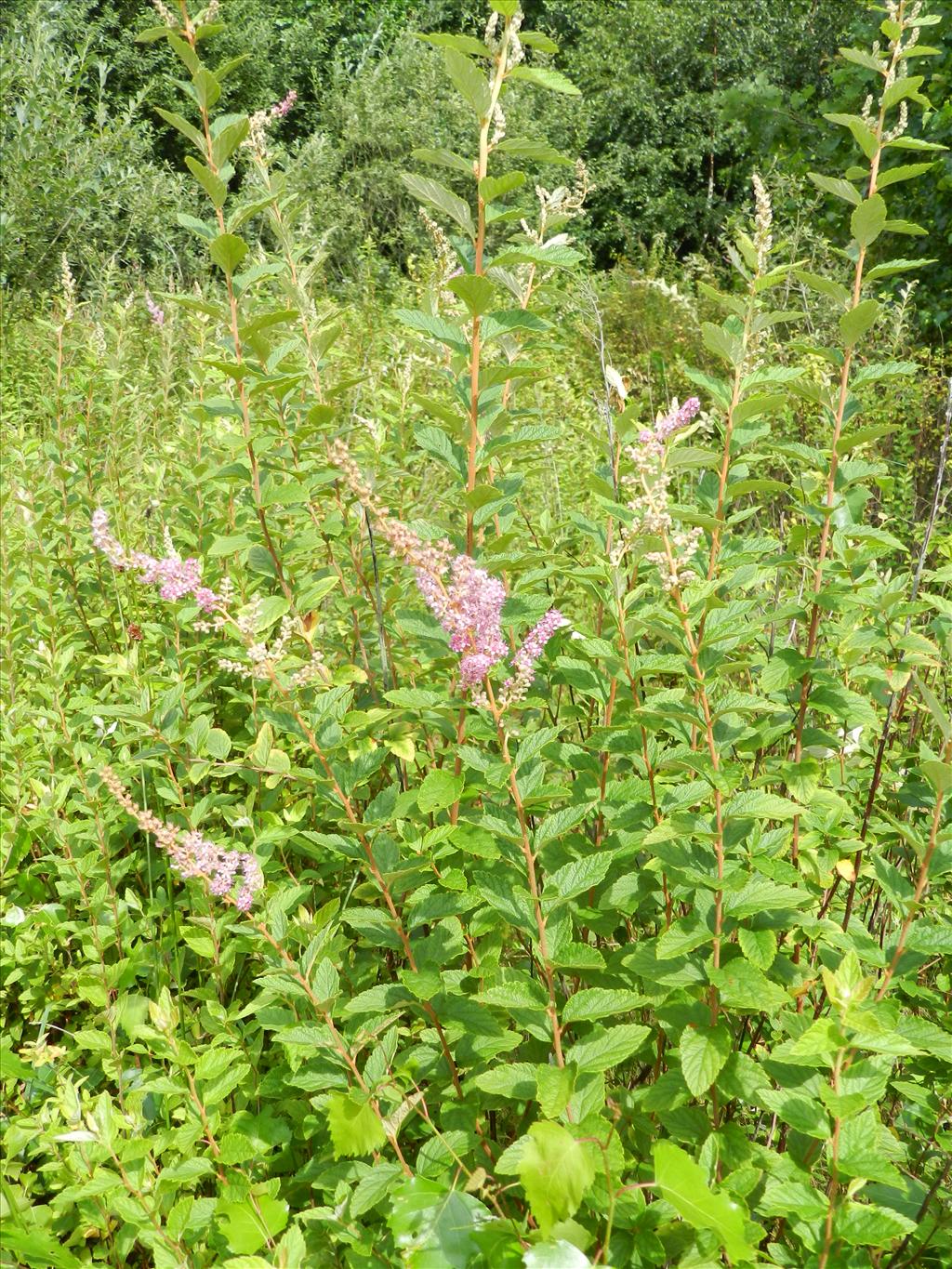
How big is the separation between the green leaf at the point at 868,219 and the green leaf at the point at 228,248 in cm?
97

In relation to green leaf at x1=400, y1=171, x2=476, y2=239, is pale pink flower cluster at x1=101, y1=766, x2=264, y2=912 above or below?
below

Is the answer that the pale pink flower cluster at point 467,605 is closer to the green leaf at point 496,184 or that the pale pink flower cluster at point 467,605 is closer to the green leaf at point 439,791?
the green leaf at point 439,791

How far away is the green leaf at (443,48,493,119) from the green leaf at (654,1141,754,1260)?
4.20 feet

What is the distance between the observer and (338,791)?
1380 mm

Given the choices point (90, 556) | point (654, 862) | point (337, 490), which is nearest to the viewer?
point (654, 862)

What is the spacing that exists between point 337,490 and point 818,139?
6.67 meters

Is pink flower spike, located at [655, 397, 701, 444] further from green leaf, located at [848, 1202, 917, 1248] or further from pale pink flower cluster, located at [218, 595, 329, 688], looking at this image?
green leaf, located at [848, 1202, 917, 1248]

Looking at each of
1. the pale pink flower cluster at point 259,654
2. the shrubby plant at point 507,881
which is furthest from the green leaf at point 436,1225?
the pale pink flower cluster at point 259,654

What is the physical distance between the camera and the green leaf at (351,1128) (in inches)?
39.9

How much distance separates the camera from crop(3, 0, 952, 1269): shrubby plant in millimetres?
1144

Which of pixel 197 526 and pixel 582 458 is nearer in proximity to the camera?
pixel 197 526

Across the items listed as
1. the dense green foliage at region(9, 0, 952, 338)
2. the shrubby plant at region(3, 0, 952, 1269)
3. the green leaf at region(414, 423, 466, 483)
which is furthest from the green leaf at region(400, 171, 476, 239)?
the dense green foliage at region(9, 0, 952, 338)

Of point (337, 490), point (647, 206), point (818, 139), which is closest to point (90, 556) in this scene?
point (337, 490)

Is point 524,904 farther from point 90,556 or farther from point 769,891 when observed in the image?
point 90,556
